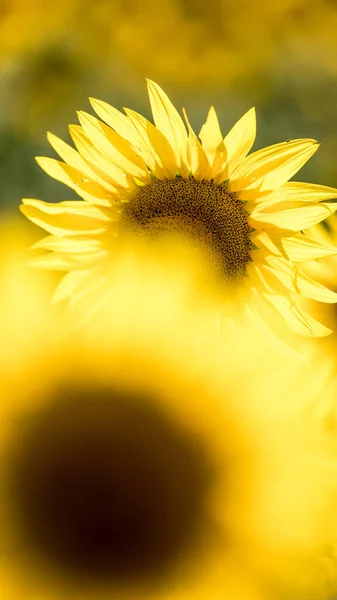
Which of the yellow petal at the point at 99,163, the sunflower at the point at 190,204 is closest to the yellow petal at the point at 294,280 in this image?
the sunflower at the point at 190,204

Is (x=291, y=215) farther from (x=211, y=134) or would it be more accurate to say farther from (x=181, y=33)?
(x=181, y=33)

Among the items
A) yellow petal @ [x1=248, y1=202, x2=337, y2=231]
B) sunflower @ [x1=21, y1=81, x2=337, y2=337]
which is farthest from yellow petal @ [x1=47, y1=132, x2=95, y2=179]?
yellow petal @ [x1=248, y1=202, x2=337, y2=231]

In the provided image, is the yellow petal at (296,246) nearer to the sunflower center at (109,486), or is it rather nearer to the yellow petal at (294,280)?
the yellow petal at (294,280)

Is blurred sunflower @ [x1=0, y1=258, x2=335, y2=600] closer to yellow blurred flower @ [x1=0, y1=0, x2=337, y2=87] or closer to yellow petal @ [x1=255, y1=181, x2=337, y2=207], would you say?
yellow petal @ [x1=255, y1=181, x2=337, y2=207]

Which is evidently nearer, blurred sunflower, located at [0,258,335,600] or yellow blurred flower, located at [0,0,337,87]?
blurred sunflower, located at [0,258,335,600]

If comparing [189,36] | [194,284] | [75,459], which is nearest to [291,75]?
[189,36]

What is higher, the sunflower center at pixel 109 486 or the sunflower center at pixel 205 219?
the sunflower center at pixel 205 219
